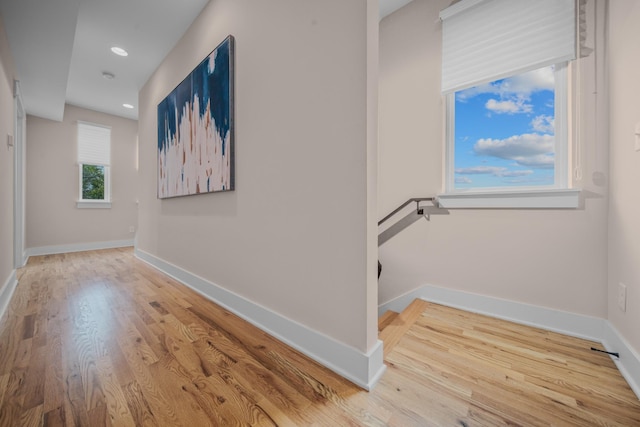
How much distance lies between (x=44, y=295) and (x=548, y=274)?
423cm

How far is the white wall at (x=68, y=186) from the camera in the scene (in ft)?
14.0

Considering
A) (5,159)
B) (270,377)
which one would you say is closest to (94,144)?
(5,159)

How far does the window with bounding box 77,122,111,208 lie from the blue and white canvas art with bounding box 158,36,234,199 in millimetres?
3018

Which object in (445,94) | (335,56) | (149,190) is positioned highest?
(445,94)

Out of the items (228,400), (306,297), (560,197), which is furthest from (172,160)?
(560,197)

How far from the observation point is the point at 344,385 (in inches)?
45.3

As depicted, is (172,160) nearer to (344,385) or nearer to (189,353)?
(189,353)

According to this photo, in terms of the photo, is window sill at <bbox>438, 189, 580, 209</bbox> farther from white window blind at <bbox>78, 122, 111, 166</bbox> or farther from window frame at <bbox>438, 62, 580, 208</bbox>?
white window blind at <bbox>78, 122, 111, 166</bbox>

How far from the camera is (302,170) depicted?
4.62ft

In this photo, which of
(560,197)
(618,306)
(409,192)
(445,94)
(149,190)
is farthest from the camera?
(149,190)

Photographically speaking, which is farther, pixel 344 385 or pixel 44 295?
pixel 44 295

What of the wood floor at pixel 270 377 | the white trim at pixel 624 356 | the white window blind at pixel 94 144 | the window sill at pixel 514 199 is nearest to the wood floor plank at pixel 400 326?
the wood floor at pixel 270 377

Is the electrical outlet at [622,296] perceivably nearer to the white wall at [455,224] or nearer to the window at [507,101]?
the white wall at [455,224]

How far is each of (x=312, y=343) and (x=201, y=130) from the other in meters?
2.01
